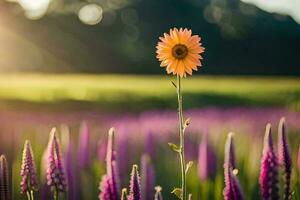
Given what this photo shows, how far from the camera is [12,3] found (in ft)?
42.7

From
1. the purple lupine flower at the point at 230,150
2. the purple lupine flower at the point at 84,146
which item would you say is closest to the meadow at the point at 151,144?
the purple lupine flower at the point at 84,146

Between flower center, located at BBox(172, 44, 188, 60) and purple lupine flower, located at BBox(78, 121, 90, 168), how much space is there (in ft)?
2.62

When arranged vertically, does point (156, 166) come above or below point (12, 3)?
below

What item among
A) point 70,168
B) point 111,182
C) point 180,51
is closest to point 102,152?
point 70,168

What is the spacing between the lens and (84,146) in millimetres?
3012

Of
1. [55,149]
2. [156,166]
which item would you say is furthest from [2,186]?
[156,166]

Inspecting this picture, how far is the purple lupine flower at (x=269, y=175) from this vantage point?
187 centimetres

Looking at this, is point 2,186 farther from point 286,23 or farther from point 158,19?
point 158,19

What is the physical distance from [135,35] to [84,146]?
10.3m

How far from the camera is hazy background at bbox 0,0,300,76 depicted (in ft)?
38.7

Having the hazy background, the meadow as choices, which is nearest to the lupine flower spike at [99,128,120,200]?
the meadow

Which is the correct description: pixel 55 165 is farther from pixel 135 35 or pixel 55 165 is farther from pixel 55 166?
pixel 135 35

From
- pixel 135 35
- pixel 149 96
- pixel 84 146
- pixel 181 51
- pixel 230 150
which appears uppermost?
pixel 135 35

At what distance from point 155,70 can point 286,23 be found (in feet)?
12.4
